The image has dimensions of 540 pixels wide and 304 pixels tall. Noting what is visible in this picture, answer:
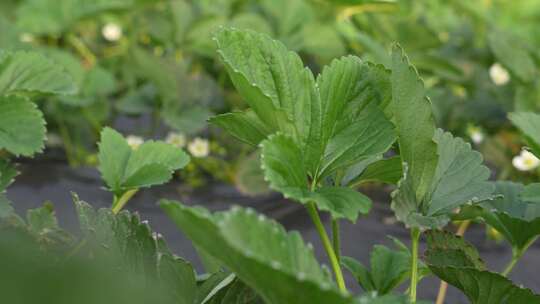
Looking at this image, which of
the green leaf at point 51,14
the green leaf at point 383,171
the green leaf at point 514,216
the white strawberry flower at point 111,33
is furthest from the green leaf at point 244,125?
the white strawberry flower at point 111,33

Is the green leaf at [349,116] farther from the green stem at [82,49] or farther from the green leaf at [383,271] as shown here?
the green stem at [82,49]

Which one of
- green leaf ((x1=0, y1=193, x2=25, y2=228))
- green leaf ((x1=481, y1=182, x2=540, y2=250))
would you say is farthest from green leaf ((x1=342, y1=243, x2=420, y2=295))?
green leaf ((x1=0, y1=193, x2=25, y2=228))

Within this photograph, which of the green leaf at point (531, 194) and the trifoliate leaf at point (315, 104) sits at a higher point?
the trifoliate leaf at point (315, 104)

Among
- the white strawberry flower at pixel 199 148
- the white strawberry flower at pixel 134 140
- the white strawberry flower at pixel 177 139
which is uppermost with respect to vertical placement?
the white strawberry flower at pixel 134 140

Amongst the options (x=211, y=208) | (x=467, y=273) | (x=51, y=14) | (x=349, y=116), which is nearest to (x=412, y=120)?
(x=349, y=116)

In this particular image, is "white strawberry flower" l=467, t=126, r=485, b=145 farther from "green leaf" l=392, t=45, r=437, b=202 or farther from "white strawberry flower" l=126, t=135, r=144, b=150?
"green leaf" l=392, t=45, r=437, b=202

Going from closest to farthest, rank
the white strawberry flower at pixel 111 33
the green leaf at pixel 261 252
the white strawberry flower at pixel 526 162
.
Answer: the green leaf at pixel 261 252, the white strawberry flower at pixel 526 162, the white strawberry flower at pixel 111 33

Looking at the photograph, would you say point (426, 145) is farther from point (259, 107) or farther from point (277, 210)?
point (277, 210)
